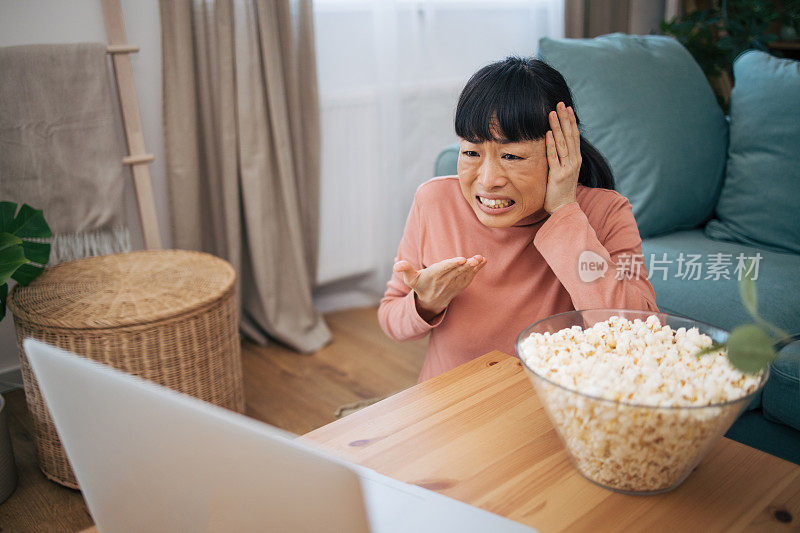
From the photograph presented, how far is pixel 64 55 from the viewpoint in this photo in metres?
1.77

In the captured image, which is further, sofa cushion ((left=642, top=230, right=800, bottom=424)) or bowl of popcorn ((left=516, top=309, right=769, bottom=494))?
sofa cushion ((left=642, top=230, right=800, bottom=424))

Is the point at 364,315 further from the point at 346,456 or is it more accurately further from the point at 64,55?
the point at 346,456

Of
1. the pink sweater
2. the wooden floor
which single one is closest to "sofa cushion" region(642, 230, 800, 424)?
the pink sweater

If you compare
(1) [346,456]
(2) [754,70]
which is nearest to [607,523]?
(1) [346,456]

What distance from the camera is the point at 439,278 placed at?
956 millimetres

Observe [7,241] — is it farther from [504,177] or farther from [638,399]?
[638,399]

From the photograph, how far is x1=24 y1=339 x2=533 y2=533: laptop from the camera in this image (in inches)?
14.7

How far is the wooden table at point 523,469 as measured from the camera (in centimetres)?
59

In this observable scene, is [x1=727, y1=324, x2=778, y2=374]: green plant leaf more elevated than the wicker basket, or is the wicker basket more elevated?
[x1=727, y1=324, x2=778, y2=374]: green plant leaf

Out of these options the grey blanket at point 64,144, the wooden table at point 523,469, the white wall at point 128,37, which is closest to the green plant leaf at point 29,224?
the grey blanket at point 64,144

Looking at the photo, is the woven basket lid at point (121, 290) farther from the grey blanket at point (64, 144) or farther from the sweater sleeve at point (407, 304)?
the sweater sleeve at point (407, 304)

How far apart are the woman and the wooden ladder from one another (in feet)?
3.74

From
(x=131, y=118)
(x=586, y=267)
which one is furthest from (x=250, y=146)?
(x=586, y=267)

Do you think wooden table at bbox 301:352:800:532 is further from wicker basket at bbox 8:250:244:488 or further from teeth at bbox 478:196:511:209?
wicker basket at bbox 8:250:244:488
